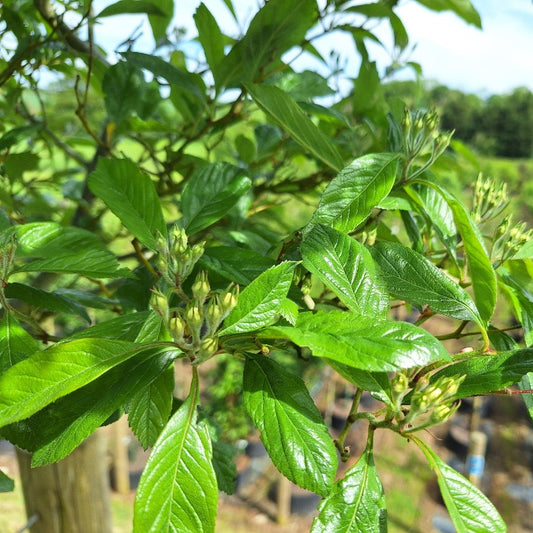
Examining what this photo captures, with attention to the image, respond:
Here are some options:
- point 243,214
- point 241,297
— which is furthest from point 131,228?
point 243,214

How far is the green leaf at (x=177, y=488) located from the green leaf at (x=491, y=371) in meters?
0.24

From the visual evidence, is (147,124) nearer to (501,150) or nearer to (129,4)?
(129,4)

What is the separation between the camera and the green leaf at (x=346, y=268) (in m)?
0.47

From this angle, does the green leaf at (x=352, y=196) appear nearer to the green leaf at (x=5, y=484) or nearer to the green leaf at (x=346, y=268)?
the green leaf at (x=346, y=268)

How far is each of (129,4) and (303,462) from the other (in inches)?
28.7

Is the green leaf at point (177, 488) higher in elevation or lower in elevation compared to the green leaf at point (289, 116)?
lower

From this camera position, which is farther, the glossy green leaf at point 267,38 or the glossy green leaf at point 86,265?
the glossy green leaf at point 267,38

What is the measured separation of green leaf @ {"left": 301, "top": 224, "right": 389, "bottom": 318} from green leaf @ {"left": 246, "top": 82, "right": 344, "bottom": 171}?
16 cm

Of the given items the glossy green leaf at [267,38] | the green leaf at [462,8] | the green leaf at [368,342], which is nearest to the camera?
the green leaf at [368,342]

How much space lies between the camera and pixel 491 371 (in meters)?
0.48

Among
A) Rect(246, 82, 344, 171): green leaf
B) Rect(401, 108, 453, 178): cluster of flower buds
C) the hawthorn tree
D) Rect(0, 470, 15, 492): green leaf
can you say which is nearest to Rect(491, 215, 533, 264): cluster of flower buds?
the hawthorn tree

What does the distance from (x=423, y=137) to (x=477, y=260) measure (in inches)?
7.1

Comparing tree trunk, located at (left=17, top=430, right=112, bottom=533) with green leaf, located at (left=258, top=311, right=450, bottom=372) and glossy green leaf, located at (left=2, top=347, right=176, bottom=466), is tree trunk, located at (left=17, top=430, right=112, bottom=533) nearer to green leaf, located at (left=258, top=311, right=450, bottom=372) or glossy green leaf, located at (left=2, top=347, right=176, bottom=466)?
glossy green leaf, located at (left=2, top=347, right=176, bottom=466)

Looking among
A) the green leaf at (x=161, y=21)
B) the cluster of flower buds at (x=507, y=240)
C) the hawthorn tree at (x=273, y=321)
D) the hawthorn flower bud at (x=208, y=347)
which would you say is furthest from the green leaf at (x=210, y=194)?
the green leaf at (x=161, y=21)
